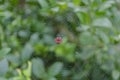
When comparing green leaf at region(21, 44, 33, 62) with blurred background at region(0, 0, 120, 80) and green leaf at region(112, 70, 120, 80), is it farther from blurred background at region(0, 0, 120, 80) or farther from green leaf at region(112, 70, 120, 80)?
green leaf at region(112, 70, 120, 80)

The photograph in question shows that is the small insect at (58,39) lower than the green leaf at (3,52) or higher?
higher

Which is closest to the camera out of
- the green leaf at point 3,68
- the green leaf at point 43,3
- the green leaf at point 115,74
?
the green leaf at point 3,68

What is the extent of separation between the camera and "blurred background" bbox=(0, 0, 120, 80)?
1153 mm

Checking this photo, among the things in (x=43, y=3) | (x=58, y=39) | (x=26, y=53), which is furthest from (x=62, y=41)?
(x=43, y=3)

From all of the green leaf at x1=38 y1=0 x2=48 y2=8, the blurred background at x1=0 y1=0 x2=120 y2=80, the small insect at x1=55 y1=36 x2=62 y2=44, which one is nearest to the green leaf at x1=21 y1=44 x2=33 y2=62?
the blurred background at x1=0 y1=0 x2=120 y2=80

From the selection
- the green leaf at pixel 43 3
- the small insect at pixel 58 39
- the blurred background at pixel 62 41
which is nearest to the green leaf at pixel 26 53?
the blurred background at pixel 62 41

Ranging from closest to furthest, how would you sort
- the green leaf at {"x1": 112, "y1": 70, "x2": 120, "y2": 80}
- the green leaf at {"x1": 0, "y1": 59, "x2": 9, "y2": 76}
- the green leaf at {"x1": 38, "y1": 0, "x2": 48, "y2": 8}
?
the green leaf at {"x1": 0, "y1": 59, "x2": 9, "y2": 76}, the green leaf at {"x1": 112, "y1": 70, "x2": 120, "y2": 80}, the green leaf at {"x1": 38, "y1": 0, "x2": 48, "y2": 8}

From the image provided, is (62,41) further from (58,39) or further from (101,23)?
(101,23)

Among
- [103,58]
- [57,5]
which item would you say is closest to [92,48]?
[103,58]

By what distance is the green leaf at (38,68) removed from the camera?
44.3 inches

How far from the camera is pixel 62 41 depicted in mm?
1191

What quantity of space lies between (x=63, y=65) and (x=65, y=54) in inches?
1.7

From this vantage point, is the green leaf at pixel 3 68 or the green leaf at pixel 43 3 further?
the green leaf at pixel 43 3

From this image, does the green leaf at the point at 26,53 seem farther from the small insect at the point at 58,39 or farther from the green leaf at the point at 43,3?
the green leaf at the point at 43,3
